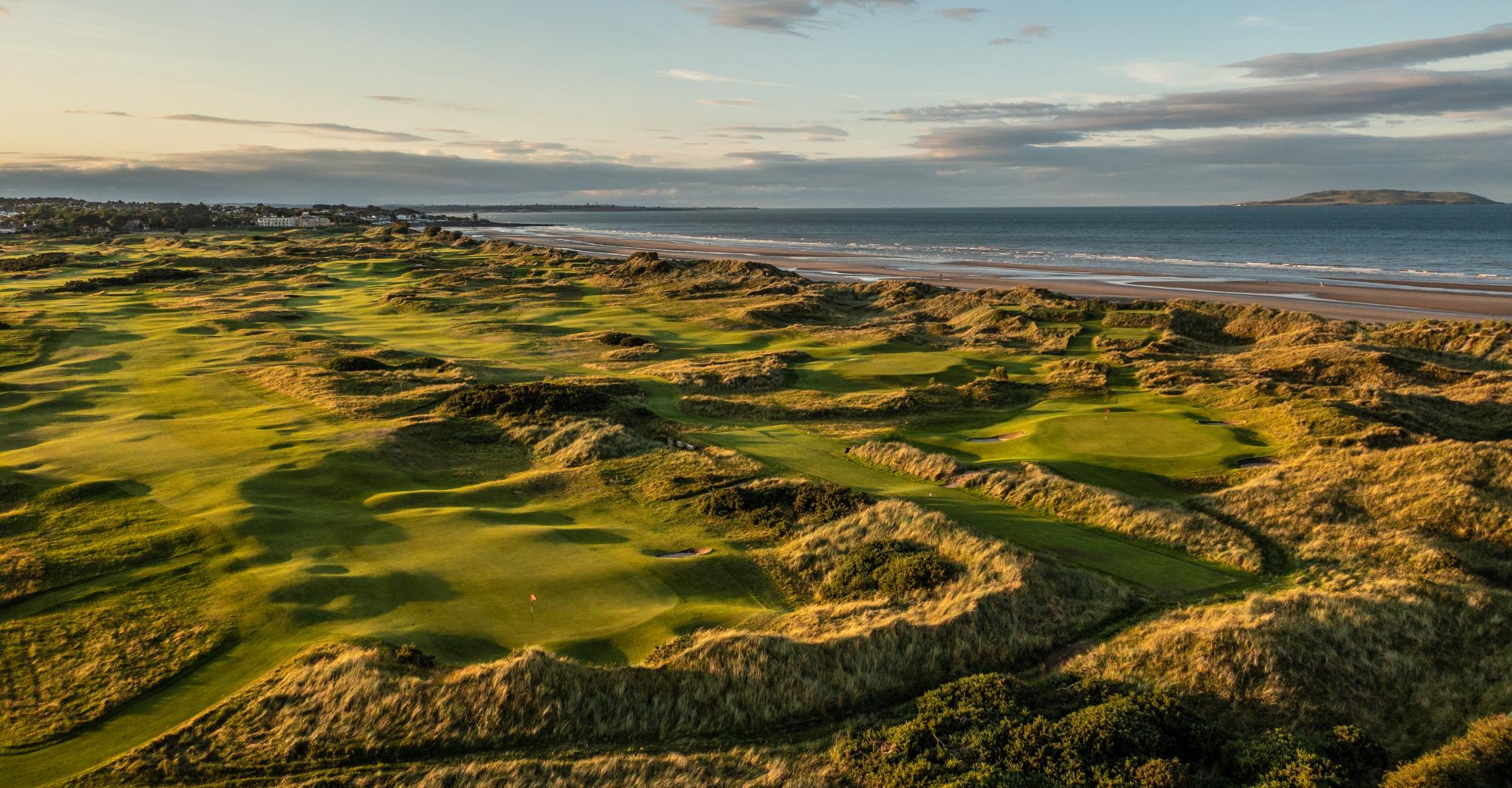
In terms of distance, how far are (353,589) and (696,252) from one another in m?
139

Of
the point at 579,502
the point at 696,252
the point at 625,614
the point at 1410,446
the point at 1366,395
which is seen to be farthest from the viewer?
the point at 696,252

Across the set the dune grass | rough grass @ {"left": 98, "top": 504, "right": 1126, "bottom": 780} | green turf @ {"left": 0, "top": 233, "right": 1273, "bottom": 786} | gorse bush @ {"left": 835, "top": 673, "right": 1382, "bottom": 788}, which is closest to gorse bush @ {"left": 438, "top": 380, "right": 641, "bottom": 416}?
the dune grass

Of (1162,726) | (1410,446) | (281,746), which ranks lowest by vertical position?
(281,746)

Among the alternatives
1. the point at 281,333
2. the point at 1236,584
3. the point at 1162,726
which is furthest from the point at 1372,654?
the point at 281,333

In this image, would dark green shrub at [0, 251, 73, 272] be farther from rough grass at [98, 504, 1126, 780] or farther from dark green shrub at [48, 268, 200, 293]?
rough grass at [98, 504, 1126, 780]

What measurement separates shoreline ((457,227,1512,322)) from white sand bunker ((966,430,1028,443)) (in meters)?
53.3

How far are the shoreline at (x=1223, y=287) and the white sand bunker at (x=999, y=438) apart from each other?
5330 centimetres

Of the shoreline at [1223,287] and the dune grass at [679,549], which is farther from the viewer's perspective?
the shoreline at [1223,287]

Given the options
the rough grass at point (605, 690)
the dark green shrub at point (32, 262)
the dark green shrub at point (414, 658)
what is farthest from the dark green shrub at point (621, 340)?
the dark green shrub at point (32, 262)

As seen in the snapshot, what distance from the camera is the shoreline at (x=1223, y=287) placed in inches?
2744

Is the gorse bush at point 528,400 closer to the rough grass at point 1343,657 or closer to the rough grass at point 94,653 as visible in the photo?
the rough grass at point 94,653

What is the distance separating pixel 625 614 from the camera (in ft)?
49.2

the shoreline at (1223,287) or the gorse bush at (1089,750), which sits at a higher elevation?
the shoreline at (1223,287)

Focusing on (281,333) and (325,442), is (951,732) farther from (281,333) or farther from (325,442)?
(281,333)
